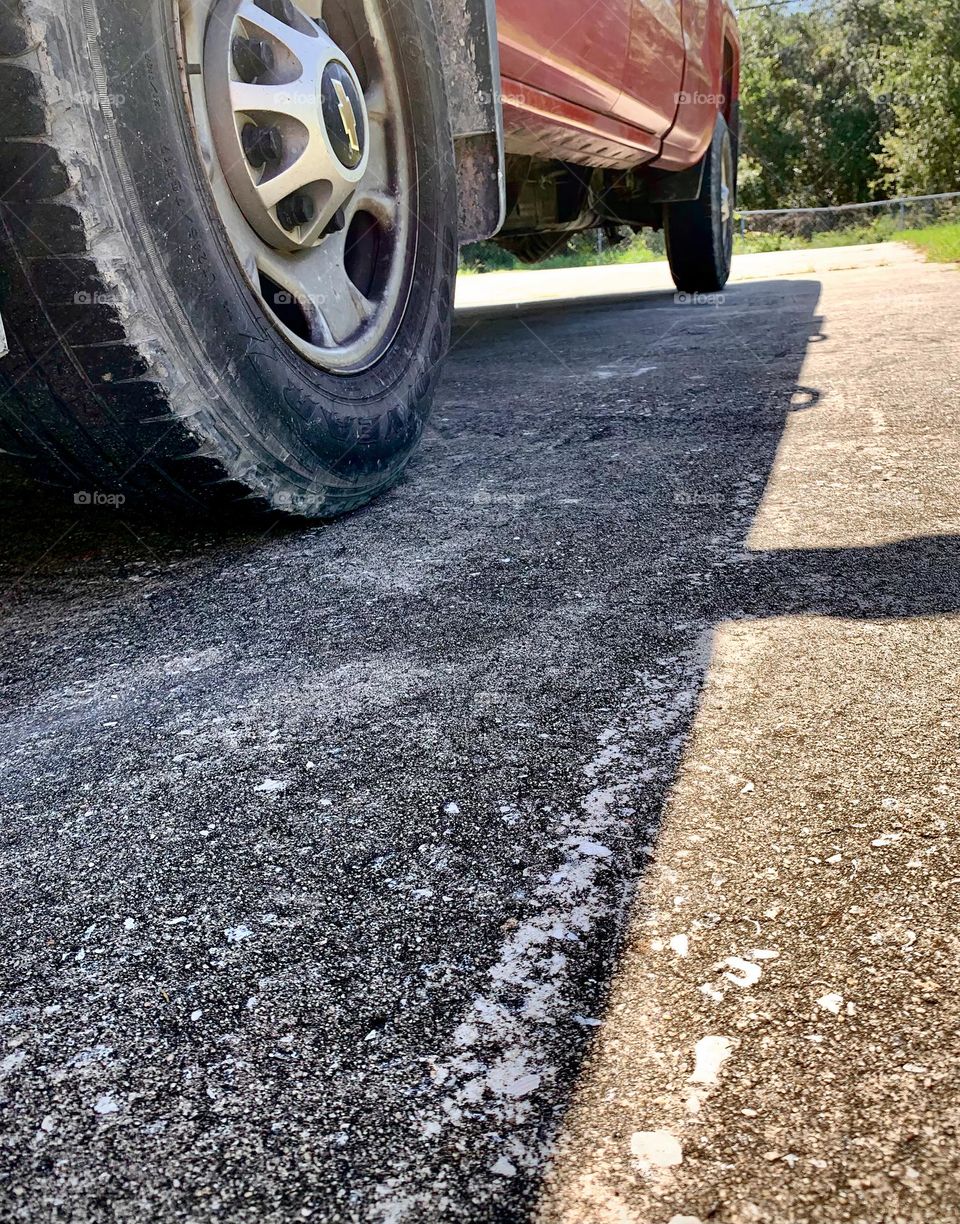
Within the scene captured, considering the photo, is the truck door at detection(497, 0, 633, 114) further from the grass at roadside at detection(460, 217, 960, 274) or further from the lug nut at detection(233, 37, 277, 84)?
the grass at roadside at detection(460, 217, 960, 274)

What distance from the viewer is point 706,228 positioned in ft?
19.0

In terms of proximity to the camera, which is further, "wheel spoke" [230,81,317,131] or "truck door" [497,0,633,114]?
"truck door" [497,0,633,114]

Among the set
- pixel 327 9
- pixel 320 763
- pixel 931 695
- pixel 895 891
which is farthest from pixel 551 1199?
pixel 327 9

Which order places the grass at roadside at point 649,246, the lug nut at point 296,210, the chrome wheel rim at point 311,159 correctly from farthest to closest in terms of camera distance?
1. the grass at roadside at point 649,246
2. the lug nut at point 296,210
3. the chrome wheel rim at point 311,159

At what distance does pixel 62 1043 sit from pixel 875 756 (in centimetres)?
75

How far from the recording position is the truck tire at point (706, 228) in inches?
223

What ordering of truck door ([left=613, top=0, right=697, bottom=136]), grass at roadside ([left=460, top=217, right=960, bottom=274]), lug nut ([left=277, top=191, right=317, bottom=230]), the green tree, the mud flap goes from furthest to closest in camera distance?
the green tree < grass at roadside ([left=460, top=217, right=960, bottom=274]) < truck door ([left=613, top=0, right=697, bottom=136]) < the mud flap < lug nut ([left=277, top=191, right=317, bottom=230])

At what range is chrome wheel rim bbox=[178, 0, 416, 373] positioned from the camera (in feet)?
5.74

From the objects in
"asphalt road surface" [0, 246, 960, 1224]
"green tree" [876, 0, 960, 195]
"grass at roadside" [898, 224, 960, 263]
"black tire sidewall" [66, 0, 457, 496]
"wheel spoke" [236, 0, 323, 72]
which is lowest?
"asphalt road surface" [0, 246, 960, 1224]

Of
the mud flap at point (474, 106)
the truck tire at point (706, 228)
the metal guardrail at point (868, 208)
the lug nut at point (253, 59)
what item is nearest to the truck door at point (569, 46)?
the mud flap at point (474, 106)

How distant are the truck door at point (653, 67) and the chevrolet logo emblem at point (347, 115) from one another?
6.47ft

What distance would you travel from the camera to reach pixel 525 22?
272 cm

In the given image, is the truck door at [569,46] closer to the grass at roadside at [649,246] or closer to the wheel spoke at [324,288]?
the wheel spoke at [324,288]

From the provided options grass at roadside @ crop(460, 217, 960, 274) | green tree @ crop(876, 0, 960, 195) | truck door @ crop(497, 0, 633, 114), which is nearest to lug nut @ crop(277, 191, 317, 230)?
truck door @ crop(497, 0, 633, 114)
